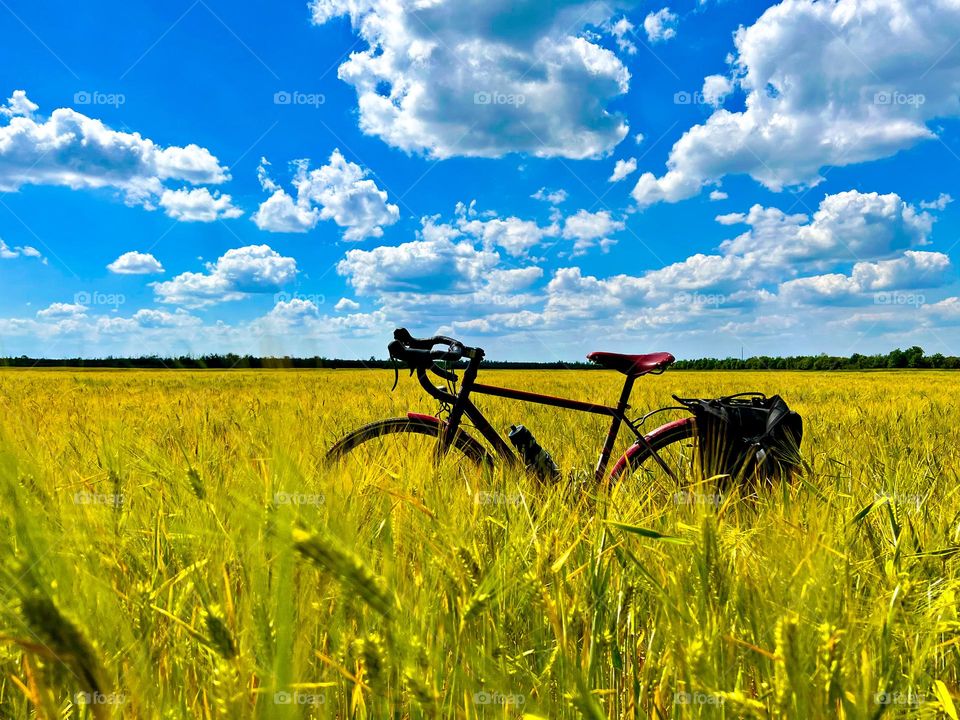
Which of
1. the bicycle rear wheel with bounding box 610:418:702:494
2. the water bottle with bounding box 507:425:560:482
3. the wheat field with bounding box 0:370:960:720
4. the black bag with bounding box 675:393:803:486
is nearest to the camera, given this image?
the wheat field with bounding box 0:370:960:720

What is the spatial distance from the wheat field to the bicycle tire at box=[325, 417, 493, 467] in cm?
136

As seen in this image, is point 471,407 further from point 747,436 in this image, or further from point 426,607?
point 426,607

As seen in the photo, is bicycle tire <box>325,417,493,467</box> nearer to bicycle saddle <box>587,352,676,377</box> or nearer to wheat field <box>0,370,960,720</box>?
bicycle saddle <box>587,352,676,377</box>

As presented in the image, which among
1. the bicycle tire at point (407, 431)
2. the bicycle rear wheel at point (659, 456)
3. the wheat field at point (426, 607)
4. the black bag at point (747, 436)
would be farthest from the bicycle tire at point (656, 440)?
the wheat field at point (426, 607)

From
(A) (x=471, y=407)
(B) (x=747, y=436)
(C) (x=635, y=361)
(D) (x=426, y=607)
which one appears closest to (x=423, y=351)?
(A) (x=471, y=407)

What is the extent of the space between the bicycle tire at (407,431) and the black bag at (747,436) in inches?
47.6

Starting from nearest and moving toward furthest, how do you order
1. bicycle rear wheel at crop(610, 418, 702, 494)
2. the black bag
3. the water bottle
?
the black bag < the water bottle < bicycle rear wheel at crop(610, 418, 702, 494)

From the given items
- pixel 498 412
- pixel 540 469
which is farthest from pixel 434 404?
pixel 540 469

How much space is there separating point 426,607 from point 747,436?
8.72 ft

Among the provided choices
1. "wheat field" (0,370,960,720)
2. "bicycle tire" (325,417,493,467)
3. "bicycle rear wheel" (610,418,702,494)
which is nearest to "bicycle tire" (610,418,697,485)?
"bicycle rear wheel" (610,418,702,494)

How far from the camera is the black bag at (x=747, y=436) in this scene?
3.01 meters

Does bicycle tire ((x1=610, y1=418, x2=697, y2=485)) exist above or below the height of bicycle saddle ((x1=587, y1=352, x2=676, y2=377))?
below

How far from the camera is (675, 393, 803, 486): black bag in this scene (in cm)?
301

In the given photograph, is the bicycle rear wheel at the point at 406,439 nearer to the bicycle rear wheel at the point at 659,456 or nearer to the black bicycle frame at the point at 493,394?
the black bicycle frame at the point at 493,394
